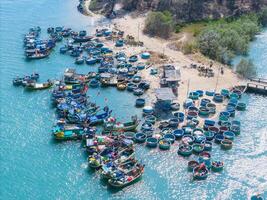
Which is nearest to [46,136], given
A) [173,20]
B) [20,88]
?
[20,88]

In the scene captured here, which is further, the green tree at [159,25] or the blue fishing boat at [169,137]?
the green tree at [159,25]

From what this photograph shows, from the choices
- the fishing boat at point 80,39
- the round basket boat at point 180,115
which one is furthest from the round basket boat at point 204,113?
the fishing boat at point 80,39

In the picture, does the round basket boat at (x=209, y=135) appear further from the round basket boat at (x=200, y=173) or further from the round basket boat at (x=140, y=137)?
the round basket boat at (x=140, y=137)

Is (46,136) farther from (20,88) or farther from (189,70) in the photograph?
(189,70)

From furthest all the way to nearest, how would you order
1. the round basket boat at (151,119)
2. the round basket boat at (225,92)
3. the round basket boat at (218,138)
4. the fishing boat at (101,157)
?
the round basket boat at (225,92) → the round basket boat at (151,119) → the round basket boat at (218,138) → the fishing boat at (101,157)

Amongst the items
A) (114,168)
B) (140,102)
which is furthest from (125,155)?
(140,102)
